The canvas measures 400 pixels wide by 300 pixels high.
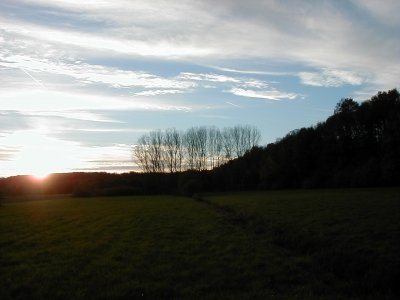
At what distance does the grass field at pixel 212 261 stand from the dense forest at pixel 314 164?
55.8 m

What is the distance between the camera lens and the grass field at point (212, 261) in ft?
44.2

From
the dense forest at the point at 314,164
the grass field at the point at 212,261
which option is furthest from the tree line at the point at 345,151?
the grass field at the point at 212,261

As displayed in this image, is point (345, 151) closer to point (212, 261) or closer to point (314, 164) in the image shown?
point (314, 164)

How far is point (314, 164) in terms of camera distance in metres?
103

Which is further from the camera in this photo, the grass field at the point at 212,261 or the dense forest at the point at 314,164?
the dense forest at the point at 314,164

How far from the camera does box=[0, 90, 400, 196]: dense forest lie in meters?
82.9

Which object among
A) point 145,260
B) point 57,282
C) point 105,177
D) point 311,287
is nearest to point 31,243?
point 145,260

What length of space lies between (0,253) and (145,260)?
7.46 meters

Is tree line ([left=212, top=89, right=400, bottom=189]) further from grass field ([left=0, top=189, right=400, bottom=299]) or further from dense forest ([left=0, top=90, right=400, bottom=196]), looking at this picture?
grass field ([left=0, top=189, right=400, bottom=299])

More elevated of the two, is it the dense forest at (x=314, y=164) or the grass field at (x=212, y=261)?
the dense forest at (x=314, y=164)

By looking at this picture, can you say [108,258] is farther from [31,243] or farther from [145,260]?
[31,243]

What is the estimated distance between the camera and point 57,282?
48.3 ft

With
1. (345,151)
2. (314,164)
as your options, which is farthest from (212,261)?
(314,164)

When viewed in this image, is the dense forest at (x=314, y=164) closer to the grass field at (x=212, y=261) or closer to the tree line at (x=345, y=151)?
the tree line at (x=345, y=151)
